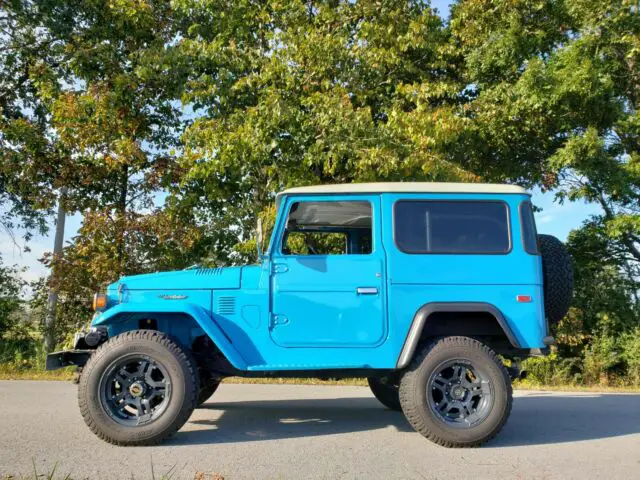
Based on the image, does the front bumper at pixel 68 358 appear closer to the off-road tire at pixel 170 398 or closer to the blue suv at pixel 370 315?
the blue suv at pixel 370 315

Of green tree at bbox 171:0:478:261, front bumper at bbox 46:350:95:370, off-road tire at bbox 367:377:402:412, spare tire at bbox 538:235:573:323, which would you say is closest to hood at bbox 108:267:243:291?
front bumper at bbox 46:350:95:370

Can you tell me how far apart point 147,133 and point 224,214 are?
2601mm

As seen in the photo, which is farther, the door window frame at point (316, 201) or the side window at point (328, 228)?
the side window at point (328, 228)

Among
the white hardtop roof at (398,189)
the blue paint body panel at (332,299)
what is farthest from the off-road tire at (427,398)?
the white hardtop roof at (398,189)

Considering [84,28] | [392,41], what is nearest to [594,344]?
[392,41]

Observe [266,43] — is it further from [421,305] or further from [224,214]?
[421,305]

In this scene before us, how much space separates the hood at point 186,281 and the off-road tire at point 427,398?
5.71 ft

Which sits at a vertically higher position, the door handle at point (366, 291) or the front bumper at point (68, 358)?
the door handle at point (366, 291)

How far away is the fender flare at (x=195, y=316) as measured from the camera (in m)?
4.85

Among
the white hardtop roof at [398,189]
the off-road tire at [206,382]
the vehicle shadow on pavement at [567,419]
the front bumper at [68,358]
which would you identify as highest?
the white hardtop roof at [398,189]

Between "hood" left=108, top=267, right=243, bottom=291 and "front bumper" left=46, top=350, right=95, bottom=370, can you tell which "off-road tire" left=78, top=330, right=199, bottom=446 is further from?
"hood" left=108, top=267, right=243, bottom=291

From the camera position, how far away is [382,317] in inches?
195

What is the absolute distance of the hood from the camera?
5.05 meters

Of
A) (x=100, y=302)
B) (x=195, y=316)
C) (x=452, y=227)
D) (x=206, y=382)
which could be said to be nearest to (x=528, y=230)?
(x=452, y=227)
